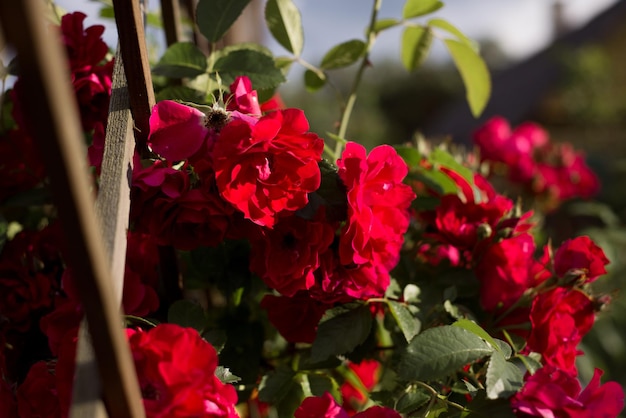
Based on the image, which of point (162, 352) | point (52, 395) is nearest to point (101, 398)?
point (162, 352)

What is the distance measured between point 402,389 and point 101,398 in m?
0.37

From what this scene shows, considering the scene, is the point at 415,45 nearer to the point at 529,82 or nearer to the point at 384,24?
the point at 384,24

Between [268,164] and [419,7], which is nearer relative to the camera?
[268,164]

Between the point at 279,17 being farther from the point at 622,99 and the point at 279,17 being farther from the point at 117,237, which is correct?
the point at 622,99

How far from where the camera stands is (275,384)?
686mm

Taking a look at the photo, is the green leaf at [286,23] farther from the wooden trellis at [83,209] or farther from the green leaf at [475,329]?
the green leaf at [475,329]

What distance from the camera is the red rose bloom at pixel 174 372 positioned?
0.43 metres

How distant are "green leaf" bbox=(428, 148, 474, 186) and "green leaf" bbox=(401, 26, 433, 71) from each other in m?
0.19

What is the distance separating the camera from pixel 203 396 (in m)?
0.45

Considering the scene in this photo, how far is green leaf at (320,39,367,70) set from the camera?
84 cm

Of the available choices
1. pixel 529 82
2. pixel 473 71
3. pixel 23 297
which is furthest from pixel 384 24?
pixel 529 82

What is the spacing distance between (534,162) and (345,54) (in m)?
1.18

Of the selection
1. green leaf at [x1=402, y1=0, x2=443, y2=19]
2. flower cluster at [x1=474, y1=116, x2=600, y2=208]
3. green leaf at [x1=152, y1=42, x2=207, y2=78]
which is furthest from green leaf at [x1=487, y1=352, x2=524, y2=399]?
flower cluster at [x1=474, y1=116, x2=600, y2=208]

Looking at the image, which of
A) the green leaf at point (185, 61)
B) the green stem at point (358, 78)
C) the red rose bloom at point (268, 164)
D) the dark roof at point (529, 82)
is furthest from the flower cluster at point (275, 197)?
the dark roof at point (529, 82)
